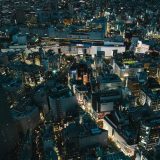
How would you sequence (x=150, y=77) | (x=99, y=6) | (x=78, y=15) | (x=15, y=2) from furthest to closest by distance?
(x=15, y=2), (x=99, y=6), (x=78, y=15), (x=150, y=77)

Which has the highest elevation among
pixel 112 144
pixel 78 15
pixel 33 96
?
pixel 78 15

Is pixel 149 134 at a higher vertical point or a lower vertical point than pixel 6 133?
higher

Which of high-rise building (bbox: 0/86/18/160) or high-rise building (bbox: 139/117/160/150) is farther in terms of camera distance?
high-rise building (bbox: 0/86/18/160)

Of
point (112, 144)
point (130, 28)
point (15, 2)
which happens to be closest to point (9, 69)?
point (112, 144)

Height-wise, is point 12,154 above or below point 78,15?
below

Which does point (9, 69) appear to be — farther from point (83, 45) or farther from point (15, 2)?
point (15, 2)

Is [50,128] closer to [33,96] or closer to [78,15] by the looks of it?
[33,96]

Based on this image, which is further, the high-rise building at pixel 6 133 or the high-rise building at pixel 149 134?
the high-rise building at pixel 6 133

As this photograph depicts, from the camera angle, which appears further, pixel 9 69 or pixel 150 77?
pixel 9 69

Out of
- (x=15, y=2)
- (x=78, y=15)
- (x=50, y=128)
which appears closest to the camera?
(x=50, y=128)

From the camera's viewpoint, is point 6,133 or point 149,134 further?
point 6,133
